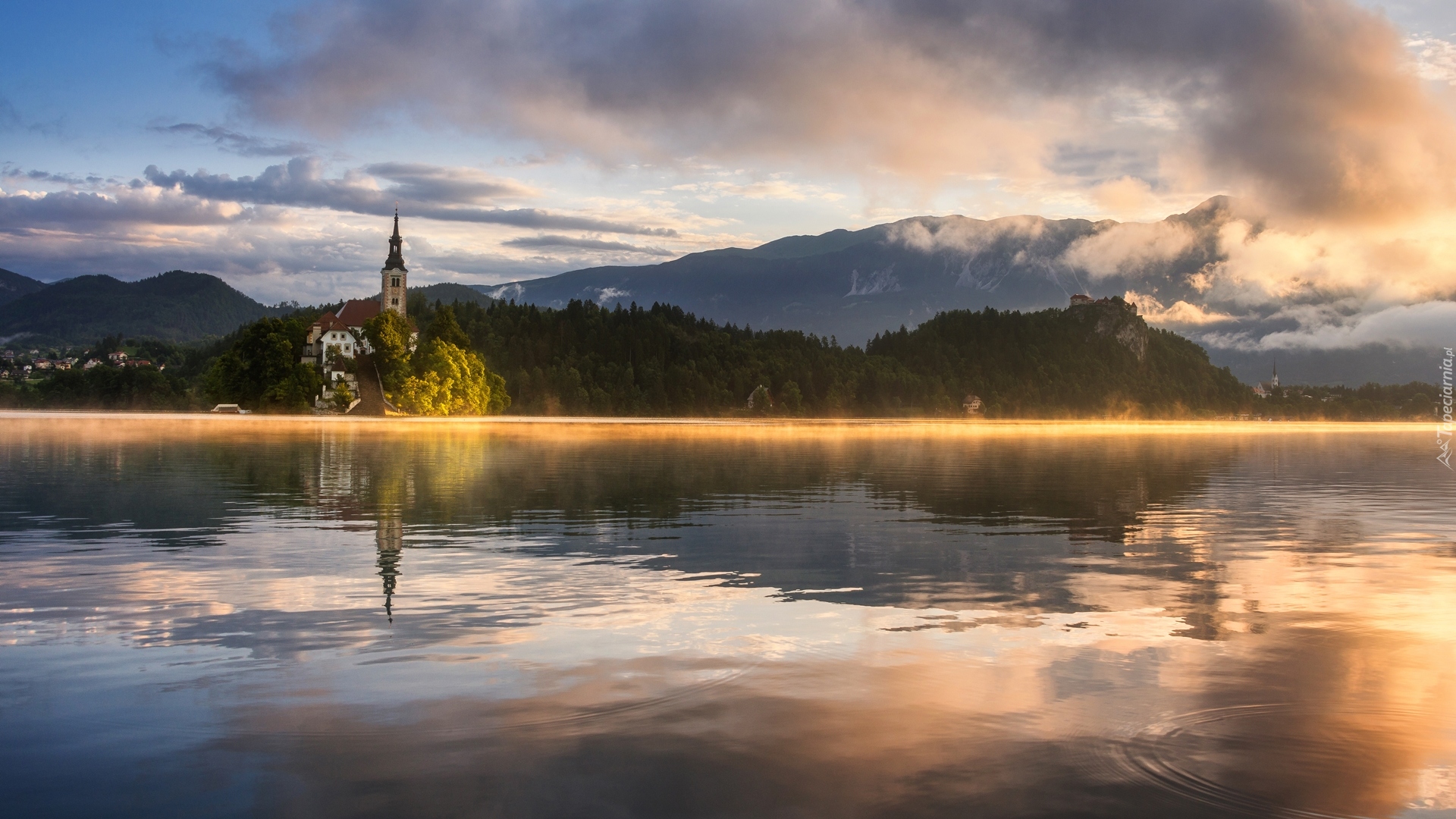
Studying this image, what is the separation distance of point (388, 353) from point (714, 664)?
146 metres

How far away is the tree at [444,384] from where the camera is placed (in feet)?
456

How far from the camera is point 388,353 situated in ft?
494

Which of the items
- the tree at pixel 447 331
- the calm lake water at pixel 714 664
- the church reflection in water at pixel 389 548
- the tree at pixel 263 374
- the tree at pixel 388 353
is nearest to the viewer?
the calm lake water at pixel 714 664

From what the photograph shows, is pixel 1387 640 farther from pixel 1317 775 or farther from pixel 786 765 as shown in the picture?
pixel 786 765

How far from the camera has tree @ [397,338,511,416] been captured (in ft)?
456

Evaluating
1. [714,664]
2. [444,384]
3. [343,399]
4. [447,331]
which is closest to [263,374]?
[343,399]

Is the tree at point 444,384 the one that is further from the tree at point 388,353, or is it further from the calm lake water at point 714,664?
the calm lake water at point 714,664

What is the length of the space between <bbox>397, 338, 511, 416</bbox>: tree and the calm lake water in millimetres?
108554

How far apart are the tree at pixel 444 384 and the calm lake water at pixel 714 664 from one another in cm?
10855

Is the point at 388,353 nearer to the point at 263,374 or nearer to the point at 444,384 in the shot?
the point at 444,384

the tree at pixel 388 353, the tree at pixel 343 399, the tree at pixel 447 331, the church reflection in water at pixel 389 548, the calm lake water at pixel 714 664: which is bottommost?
the calm lake water at pixel 714 664

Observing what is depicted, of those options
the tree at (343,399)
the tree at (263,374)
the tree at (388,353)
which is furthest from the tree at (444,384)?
the tree at (343,399)

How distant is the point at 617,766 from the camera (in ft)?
29.9

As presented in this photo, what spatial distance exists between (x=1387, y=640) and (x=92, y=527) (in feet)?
90.2
